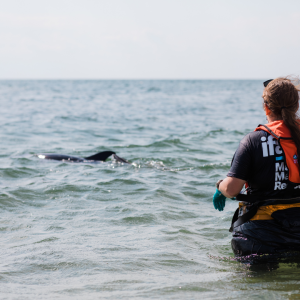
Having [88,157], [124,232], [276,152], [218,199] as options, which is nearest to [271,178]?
[276,152]

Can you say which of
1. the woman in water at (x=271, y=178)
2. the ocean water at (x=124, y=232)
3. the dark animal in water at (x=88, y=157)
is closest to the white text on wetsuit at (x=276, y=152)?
the woman in water at (x=271, y=178)

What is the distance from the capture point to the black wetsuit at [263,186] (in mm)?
3764

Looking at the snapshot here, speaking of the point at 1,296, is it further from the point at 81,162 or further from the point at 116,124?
the point at 116,124

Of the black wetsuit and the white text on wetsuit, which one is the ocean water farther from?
the white text on wetsuit

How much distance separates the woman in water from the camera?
376cm

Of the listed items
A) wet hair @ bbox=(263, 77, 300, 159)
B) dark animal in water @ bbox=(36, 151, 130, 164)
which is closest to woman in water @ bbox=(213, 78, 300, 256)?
wet hair @ bbox=(263, 77, 300, 159)

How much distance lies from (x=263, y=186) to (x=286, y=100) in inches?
32.2

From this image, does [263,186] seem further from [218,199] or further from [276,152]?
[218,199]

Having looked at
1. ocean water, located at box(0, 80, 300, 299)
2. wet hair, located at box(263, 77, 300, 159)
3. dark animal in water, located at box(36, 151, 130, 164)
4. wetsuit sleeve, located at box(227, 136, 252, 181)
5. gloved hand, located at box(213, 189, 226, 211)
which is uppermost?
wet hair, located at box(263, 77, 300, 159)

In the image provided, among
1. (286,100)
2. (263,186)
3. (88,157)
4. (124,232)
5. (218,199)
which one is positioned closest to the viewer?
(286,100)

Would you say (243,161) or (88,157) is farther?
(88,157)

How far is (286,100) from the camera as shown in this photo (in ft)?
12.3

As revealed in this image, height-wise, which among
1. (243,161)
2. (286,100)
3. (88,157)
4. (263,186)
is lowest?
(88,157)

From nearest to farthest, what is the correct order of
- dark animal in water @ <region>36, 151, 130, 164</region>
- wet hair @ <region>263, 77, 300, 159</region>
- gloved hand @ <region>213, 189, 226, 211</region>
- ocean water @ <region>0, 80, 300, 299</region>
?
wet hair @ <region>263, 77, 300, 159</region> < ocean water @ <region>0, 80, 300, 299</region> < gloved hand @ <region>213, 189, 226, 211</region> < dark animal in water @ <region>36, 151, 130, 164</region>
